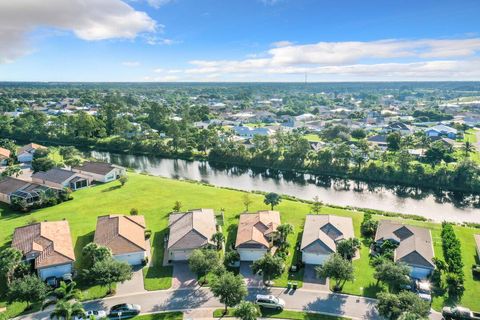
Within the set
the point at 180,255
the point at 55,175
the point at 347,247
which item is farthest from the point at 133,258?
the point at 55,175

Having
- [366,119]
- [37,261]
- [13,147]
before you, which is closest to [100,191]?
[37,261]

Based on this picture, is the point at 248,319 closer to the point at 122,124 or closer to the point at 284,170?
the point at 284,170

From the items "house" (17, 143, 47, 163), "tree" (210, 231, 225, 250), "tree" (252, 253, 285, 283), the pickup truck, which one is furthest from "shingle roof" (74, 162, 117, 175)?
the pickup truck

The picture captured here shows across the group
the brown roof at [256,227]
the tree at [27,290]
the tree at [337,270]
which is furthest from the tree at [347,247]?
the tree at [27,290]

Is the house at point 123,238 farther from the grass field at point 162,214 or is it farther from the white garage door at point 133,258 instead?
the grass field at point 162,214

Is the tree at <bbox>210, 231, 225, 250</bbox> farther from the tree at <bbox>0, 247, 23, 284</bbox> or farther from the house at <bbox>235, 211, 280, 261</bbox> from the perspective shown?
the tree at <bbox>0, 247, 23, 284</bbox>

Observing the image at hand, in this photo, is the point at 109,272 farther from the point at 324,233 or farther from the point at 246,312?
the point at 324,233
